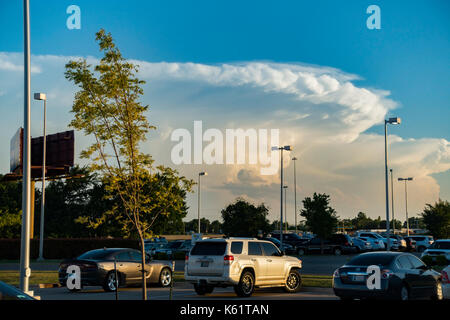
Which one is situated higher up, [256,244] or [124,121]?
[124,121]

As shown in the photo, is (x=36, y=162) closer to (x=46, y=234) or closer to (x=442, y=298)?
(x=46, y=234)

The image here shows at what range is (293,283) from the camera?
18922 mm

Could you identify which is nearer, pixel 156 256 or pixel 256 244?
pixel 256 244

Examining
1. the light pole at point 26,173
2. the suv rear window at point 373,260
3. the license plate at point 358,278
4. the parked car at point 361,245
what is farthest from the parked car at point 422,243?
the light pole at point 26,173

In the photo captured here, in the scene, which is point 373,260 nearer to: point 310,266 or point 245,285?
point 245,285

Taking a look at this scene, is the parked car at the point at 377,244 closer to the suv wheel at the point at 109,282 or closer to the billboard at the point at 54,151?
the billboard at the point at 54,151

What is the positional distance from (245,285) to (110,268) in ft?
16.1

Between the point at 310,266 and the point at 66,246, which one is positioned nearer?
the point at 310,266

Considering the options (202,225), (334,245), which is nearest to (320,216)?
(334,245)

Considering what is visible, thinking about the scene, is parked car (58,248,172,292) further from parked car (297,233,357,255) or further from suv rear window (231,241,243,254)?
parked car (297,233,357,255)

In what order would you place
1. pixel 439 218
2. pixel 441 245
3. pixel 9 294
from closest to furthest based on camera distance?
pixel 9 294
pixel 441 245
pixel 439 218

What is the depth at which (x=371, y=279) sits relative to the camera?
1451cm
